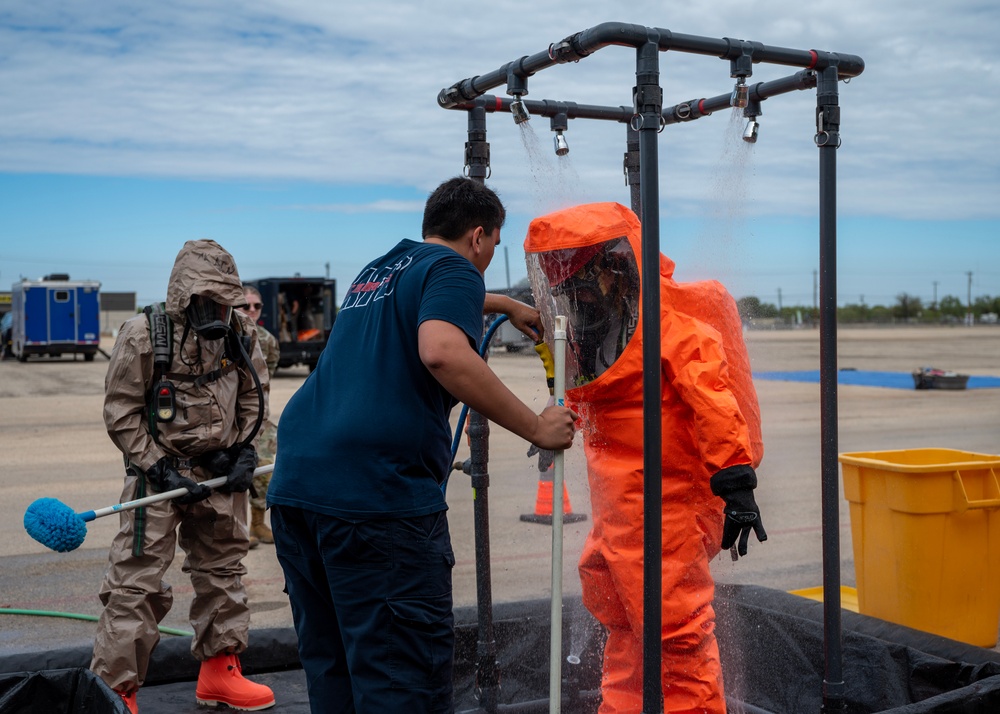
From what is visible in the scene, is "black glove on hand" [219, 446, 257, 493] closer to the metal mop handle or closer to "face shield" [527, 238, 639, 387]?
the metal mop handle

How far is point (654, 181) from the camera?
2857mm

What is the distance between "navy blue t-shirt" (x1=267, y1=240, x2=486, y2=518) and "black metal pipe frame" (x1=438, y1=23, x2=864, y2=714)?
0.61 meters

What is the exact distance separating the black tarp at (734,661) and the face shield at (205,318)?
1307 mm

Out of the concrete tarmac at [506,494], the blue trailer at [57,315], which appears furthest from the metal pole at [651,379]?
the blue trailer at [57,315]

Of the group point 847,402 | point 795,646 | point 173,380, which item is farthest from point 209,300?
point 847,402

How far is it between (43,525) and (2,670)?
776 mm

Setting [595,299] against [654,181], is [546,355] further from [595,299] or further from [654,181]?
[654,181]

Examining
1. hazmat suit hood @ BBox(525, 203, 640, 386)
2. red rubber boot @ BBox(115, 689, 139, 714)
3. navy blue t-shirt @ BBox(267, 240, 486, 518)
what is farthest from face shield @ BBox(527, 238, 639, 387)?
red rubber boot @ BBox(115, 689, 139, 714)

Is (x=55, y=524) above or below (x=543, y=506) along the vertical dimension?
above

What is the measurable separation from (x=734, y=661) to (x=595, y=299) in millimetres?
1588

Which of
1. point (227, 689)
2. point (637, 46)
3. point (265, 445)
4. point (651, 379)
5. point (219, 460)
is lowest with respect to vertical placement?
point (227, 689)

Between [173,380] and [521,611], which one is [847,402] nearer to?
[521,611]

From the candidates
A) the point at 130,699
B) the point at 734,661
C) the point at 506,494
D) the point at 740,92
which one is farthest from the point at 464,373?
the point at 506,494

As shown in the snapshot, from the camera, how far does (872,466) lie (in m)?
4.37
